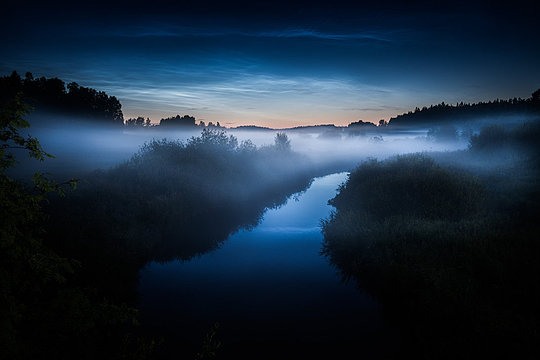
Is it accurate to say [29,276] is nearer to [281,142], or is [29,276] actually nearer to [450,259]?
[450,259]

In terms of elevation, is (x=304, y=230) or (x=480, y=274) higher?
(x=480, y=274)

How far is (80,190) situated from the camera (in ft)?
64.3

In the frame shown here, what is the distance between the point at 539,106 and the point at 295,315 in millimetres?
70452

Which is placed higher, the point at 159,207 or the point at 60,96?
the point at 60,96

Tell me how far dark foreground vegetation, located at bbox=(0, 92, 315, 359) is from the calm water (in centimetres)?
83

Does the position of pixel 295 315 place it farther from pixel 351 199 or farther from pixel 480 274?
pixel 351 199

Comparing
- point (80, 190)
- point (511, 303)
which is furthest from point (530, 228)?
point (80, 190)

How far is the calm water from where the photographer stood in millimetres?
9695

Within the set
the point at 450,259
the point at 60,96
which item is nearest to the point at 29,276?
the point at 450,259

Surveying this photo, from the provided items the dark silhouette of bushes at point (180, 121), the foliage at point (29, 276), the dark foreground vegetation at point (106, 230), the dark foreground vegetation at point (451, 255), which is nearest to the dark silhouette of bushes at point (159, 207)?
the dark foreground vegetation at point (106, 230)

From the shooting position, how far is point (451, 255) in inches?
468

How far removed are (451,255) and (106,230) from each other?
49.7 ft

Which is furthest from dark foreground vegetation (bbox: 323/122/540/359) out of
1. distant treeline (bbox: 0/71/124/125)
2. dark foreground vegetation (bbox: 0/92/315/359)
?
distant treeline (bbox: 0/71/124/125)

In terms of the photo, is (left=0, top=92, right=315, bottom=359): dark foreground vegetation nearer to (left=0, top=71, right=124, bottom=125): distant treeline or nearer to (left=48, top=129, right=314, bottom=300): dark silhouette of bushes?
(left=48, top=129, right=314, bottom=300): dark silhouette of bushes
